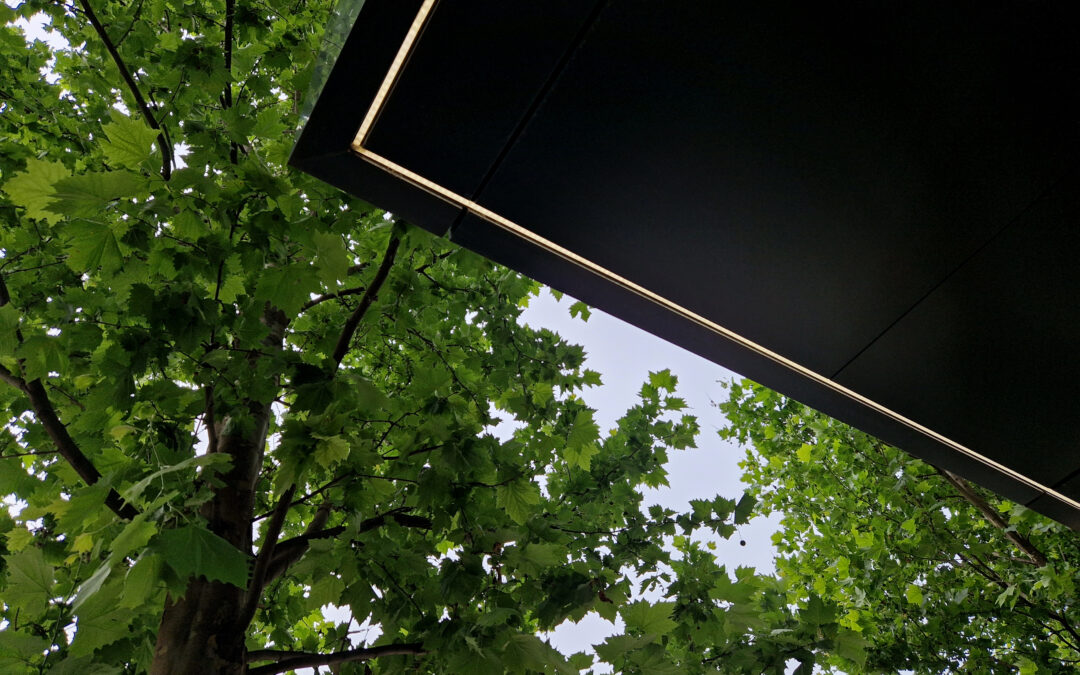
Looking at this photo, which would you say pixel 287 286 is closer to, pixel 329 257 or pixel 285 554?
pixel 329 257

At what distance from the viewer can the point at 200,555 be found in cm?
175

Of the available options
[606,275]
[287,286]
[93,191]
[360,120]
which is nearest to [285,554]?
[287,286]

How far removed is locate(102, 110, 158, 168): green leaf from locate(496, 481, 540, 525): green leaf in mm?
2046

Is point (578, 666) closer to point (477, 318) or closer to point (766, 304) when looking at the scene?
point (766, 304)

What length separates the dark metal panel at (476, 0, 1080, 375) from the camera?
1.88 meters

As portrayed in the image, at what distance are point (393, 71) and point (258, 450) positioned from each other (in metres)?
2.88

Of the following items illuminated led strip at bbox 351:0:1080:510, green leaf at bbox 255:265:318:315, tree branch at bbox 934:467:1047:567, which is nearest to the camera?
illuminated led strip at bbox 351:0:1080:510

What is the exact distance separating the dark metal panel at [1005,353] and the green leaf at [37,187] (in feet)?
10.7

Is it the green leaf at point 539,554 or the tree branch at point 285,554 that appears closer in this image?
the green leaf at point 539,554

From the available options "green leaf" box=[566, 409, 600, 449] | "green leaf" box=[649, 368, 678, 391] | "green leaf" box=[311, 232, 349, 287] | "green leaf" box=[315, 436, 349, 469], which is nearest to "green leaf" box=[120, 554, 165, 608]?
"green leaf" box=[315, 436, 349, 469]

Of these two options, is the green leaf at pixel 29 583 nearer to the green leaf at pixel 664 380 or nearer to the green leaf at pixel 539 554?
the green leaf at pixel 539 554

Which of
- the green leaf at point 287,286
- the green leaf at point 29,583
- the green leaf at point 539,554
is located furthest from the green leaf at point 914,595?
the green leaf at point 29,583

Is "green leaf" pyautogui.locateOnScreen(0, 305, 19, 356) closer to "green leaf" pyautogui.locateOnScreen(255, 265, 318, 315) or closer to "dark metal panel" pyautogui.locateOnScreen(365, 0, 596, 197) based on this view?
"green leaf" pyautogui.locateOnScreen(255, 265, 318, 315)

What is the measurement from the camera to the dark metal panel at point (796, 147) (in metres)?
1.88
